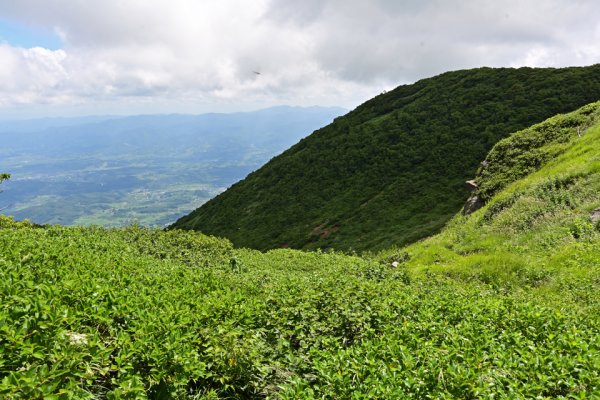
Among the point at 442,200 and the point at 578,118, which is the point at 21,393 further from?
the point at 442,200

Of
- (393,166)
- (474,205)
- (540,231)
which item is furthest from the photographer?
(393,166)

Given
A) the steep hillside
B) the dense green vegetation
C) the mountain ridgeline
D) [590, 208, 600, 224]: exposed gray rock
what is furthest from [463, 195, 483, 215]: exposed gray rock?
the dense green vegetation

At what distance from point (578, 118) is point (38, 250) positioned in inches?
1500

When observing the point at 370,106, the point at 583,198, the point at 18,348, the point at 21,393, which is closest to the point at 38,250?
the point at 18,348

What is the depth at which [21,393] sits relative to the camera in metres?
3.53

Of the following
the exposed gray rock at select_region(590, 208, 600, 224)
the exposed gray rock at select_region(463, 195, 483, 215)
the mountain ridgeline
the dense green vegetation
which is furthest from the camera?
the mountain ridgeline

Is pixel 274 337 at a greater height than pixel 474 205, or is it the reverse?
pixel 474 205

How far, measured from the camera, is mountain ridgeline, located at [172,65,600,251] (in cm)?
4728

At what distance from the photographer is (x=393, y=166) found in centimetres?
5809

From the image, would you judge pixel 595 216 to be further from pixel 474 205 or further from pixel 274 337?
pixel 274 337

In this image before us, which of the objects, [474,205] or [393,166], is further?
[393,166]

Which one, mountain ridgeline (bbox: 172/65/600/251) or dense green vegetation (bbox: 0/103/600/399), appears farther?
mountain ridgeline (bbox: 172/65/600/251)

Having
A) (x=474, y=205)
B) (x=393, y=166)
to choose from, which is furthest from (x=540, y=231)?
(x=393, y=166)

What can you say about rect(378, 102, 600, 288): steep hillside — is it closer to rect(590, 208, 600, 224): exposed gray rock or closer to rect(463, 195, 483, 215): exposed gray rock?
rect(590, 208, 600, 224): exposed gray rock
